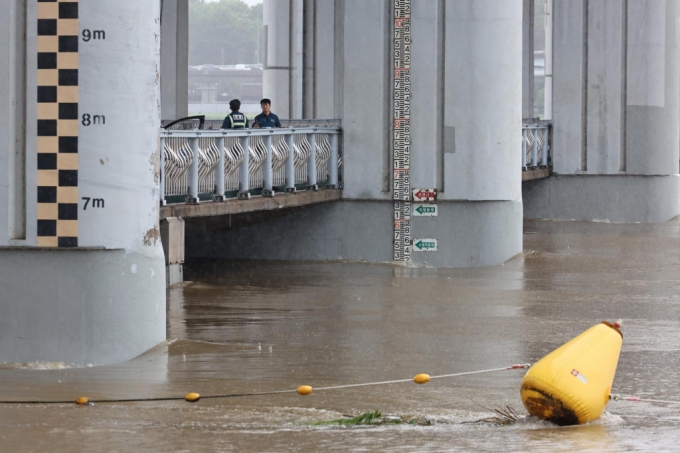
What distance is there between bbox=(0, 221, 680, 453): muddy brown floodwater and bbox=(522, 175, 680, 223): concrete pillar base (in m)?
11.2

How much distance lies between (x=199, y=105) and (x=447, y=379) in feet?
349

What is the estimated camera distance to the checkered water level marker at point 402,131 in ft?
67.2

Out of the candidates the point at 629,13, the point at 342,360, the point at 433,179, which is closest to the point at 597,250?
the point at 433,179

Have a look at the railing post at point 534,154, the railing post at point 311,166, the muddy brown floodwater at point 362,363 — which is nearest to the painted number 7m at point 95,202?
the muddy brown floodwater at point 362,363

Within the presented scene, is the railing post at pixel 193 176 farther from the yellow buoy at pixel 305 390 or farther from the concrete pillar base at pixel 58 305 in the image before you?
the yellow buoy at pixel 305 390

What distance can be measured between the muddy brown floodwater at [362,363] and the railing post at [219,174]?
1180 millimetres

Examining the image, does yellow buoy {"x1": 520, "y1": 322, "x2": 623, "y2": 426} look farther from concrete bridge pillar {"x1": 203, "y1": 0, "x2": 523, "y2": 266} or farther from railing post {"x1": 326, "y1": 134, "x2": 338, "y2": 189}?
railing post {"x1": 326, "y1": 134, "x2": 338, "y2": 189}

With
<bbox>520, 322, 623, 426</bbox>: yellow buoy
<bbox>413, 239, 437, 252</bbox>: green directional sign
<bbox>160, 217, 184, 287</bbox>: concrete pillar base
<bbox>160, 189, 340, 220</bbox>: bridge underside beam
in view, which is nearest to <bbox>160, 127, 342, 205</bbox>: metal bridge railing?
<bbox>160, 189, 340, 220</bbox>: bridge underside beam

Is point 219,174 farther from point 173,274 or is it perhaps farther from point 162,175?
point 162,175

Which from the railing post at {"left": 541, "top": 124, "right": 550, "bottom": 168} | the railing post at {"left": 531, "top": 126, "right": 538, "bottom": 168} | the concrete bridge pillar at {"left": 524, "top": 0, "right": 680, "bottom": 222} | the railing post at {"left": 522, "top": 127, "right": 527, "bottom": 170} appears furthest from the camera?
the railing post at {"left": 541, "top": 124, "right": 550, "bottom": 168}

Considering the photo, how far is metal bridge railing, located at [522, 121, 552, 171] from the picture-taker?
2955 cm

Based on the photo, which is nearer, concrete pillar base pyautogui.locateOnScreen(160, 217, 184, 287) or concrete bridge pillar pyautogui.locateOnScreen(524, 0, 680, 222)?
concrete pillar base pyautogui.locateOnScreen(160, 217, 184, 287)

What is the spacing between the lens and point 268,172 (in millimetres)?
18578

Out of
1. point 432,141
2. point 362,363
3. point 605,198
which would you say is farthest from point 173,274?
point 605,198
